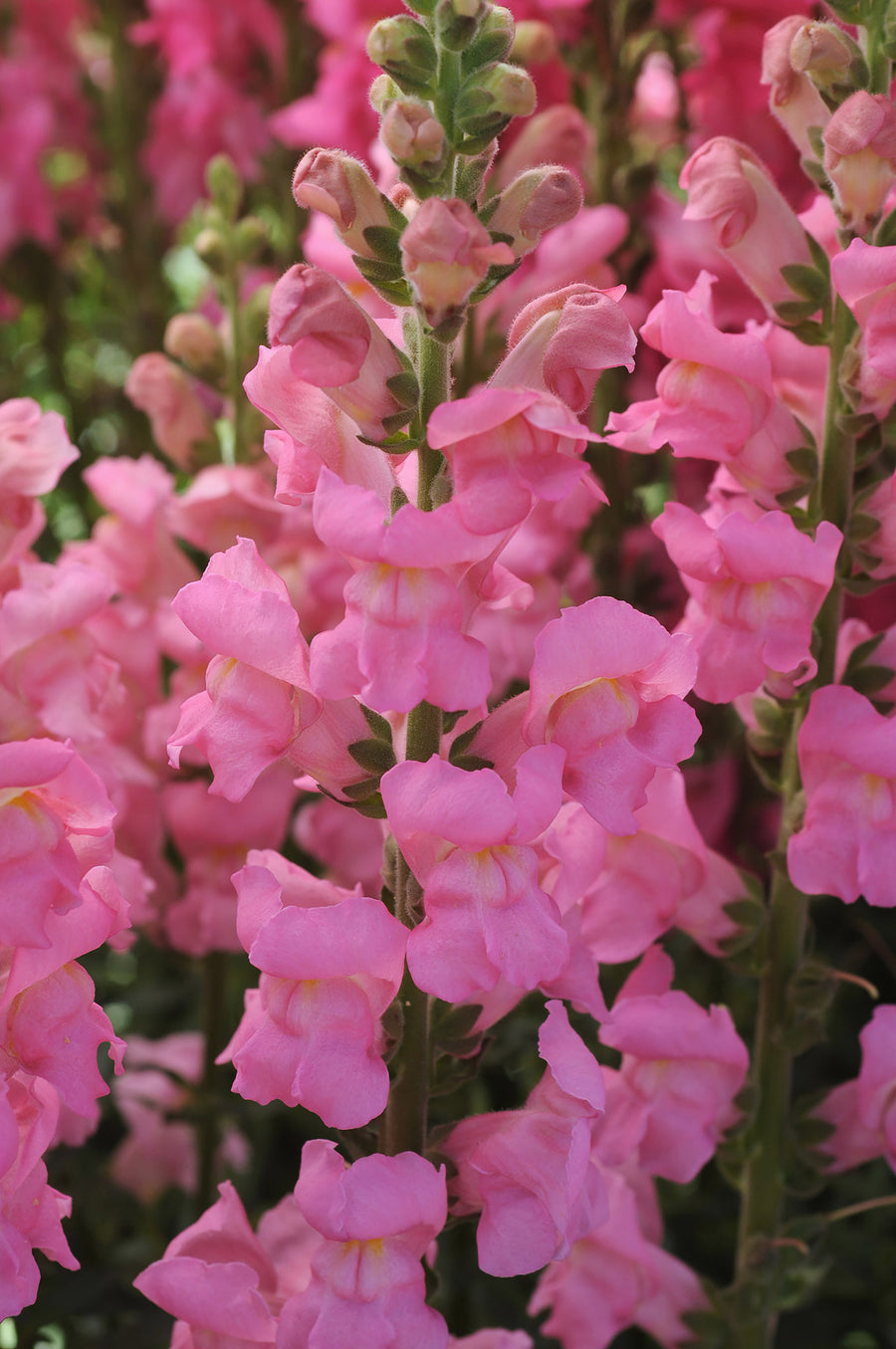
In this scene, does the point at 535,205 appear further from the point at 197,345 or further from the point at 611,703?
the point at 197,345

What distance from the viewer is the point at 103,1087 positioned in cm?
84

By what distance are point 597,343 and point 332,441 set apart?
0.15m

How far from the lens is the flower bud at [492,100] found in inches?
30.3

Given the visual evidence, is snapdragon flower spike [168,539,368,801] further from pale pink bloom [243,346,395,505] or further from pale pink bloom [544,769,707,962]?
pale pink bloom [544,769,707,962]

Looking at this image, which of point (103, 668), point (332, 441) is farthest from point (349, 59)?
point (332, 441)

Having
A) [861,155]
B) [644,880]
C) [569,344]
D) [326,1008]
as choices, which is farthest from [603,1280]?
[861,155]

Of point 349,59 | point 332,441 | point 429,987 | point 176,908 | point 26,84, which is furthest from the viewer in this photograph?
point 26,84

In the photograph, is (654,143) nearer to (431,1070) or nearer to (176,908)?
(176,908)

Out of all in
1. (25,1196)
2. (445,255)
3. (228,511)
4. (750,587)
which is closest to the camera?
(445,255)

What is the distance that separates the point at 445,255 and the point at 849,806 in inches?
17.5

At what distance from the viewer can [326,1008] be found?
798 millimetres

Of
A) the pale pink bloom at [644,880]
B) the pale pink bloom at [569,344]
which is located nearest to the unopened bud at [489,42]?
the pale pink bloom at [569,344]

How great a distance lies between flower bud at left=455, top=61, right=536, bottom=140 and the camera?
2.52 ft

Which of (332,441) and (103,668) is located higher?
(332,441)
